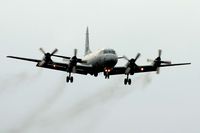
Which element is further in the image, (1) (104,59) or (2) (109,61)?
(1) (104,59)

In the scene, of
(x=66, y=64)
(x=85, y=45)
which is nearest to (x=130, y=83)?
(x=66, y=64)

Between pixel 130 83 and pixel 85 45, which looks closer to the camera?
pixel 130 83

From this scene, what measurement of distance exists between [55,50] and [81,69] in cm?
426

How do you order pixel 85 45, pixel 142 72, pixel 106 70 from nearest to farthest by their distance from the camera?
pixel 106 70 → pixel 142 72 → pixel 85 45

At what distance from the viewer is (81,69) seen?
76625 millimetres

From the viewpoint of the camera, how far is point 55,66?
76812 mm

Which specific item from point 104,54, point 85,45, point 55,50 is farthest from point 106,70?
point 85,45

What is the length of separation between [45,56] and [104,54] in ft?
22.9

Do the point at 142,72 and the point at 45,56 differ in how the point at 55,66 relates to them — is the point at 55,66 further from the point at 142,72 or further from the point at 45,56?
the point at 142,72

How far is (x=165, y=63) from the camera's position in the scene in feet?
252

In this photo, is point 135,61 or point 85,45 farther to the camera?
point 85,45

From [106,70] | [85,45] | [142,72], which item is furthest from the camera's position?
[85,45]

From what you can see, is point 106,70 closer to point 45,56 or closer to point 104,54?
point 104,54

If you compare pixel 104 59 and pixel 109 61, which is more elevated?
pixel 104 59
